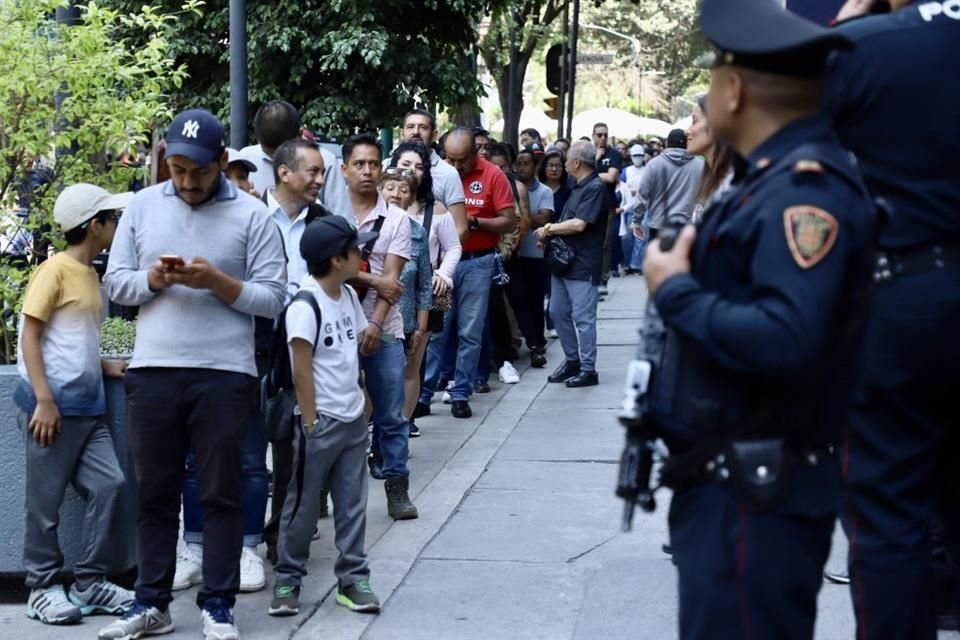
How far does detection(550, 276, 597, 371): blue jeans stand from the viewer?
12.1 meters

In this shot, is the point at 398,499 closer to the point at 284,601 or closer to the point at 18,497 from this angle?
the point at 284,601

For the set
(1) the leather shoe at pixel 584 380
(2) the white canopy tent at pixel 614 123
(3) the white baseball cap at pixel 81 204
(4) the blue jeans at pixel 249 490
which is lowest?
(2) the white canopy tent at pixel 614 123

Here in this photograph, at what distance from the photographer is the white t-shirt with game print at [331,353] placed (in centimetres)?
595

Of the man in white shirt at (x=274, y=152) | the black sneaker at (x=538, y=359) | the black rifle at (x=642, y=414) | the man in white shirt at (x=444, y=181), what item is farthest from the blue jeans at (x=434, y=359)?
the black rifle at (x=642, y=414)

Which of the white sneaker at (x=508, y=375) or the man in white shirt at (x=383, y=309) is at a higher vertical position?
the man in white shirt at (x=383, y=309)

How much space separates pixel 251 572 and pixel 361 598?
0.63 metres

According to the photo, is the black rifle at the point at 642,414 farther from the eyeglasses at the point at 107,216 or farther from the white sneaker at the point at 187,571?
the white sneaker at the point at 187,571

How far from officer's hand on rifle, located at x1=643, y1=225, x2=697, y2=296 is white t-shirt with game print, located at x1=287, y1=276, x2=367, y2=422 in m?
2.91

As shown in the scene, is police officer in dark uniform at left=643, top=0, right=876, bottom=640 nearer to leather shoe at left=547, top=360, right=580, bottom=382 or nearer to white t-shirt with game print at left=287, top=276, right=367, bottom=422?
white t-shirt with game print at left=287, top=276, right=367, bottom=422

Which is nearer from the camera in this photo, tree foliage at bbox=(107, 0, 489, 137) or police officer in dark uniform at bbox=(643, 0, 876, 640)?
police officer in dark uniform at bbox=(643, 0, 876, 640)

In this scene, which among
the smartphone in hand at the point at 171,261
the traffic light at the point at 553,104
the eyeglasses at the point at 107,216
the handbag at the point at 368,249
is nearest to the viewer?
the smartphone in hand at the point at 171,261

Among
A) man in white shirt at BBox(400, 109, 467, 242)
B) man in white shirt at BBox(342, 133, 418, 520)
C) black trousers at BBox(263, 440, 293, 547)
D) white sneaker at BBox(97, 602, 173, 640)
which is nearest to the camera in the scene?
white sneaker at BBox(97, 602, 173, 640)

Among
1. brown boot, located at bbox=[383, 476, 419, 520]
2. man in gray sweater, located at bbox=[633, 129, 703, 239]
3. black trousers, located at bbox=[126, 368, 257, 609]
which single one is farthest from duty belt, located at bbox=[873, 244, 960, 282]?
man in gray sweater, located at bbox=[633, 129, 703, 239]

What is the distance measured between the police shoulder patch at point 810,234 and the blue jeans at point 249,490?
3749 mm
